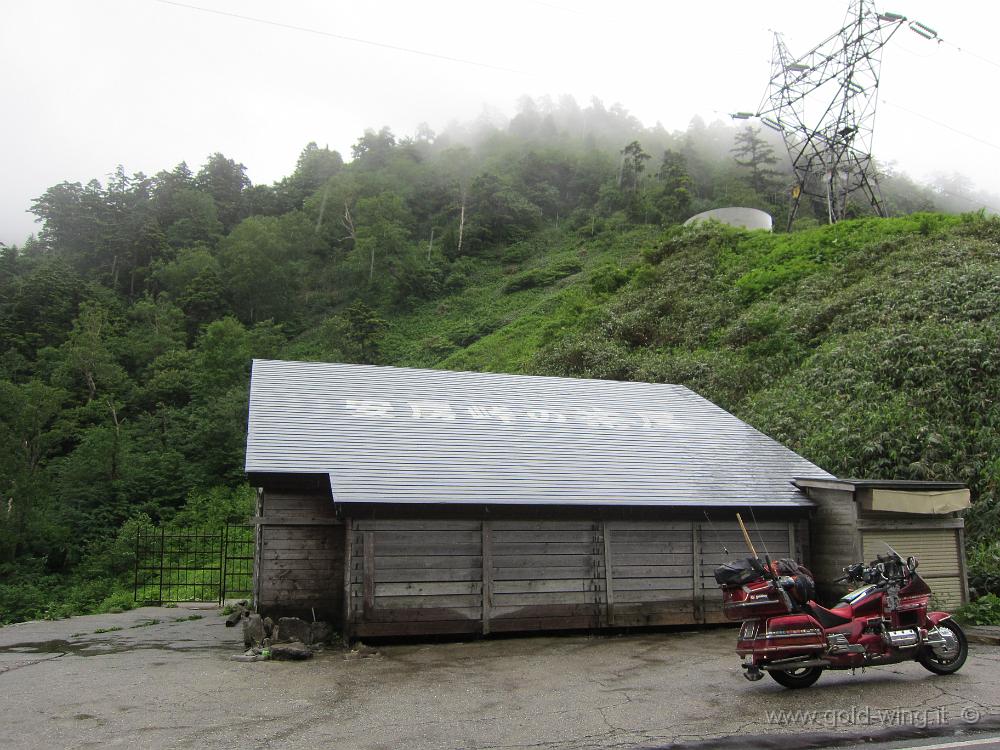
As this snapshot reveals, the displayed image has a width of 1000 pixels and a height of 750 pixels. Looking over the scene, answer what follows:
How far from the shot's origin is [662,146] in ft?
346

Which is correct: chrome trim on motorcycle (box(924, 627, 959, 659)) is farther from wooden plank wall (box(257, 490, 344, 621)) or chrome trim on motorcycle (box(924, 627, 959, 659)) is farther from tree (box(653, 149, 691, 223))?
tree (box(653, 149, 691, 223))

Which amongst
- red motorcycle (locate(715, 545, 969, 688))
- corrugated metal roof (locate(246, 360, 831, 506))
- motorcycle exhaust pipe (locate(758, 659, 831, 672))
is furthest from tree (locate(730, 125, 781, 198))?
motorcycle exhaust pipe (locate(758, 659, 831, 672))

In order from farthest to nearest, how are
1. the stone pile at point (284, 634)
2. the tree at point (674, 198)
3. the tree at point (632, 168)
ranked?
the tree at point (632, 168)
the tree at point (674, 198)
the stone pile at point (284, 634)

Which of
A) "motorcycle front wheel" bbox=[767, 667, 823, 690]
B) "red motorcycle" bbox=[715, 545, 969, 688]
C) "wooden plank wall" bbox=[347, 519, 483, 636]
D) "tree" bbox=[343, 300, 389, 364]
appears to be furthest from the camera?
"tree" bbox=[343, 300, 389, 364]

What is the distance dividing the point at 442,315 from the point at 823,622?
4468cm

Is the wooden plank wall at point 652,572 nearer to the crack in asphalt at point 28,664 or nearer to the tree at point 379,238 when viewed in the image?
the crack in asphalt at point 28,664

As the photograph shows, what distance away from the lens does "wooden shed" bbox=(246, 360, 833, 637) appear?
1089cm

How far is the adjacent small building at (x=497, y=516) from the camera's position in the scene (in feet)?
35.8

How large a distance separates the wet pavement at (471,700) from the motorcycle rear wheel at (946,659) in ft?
0.35

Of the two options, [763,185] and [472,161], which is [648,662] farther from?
[472,161]

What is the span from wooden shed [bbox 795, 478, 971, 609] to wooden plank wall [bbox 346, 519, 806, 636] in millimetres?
1215

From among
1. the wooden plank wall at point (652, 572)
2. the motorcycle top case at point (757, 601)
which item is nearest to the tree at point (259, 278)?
the wooden plank wall at point (652, 572)

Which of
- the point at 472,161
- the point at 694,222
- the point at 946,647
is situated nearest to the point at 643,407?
the point at 946,647

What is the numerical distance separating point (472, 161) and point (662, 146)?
32.3 metres
